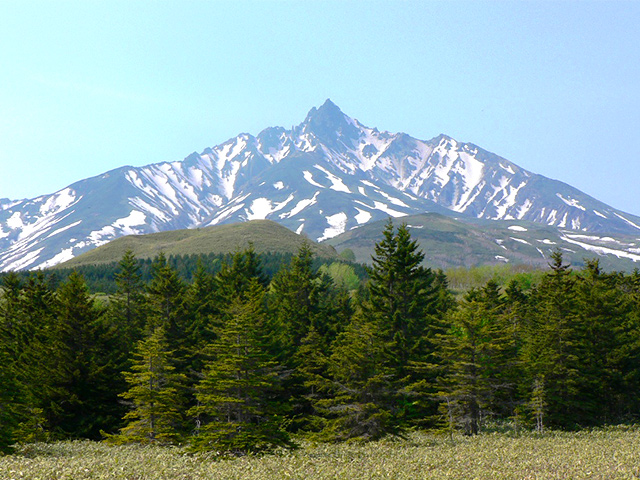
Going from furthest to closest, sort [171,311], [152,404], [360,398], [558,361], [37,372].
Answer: [171,311], [558,361], [37,372], [152,404], [360,398]

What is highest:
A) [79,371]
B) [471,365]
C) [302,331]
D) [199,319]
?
[199,319]

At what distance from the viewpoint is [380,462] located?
25.4m

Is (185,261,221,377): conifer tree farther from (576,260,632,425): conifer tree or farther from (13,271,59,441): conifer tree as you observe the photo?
(576,260,632,425): conifer tree

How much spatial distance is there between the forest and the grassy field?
2.35m

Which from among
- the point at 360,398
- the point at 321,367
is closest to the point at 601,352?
the point at 321,367

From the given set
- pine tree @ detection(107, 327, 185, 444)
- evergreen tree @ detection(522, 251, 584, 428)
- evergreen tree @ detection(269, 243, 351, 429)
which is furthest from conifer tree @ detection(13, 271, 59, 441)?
evergreen tree @ detection(522, 251, 584, 428)

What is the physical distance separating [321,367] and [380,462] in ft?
72.0

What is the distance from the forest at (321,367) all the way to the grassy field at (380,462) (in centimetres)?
235

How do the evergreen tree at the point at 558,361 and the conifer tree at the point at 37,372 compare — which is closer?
the conifer tree at the point at 37,372

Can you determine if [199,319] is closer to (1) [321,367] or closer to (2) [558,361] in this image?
(1) [321,367]

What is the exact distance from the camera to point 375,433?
33.1m

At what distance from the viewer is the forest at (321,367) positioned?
3195 centimetres

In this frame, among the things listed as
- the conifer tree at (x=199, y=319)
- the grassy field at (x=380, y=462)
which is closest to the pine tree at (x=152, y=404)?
the grassy field at (x=380, y=462)

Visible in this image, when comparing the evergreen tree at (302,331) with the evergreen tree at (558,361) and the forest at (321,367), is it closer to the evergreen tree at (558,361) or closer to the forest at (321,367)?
the forest at (321,367)
